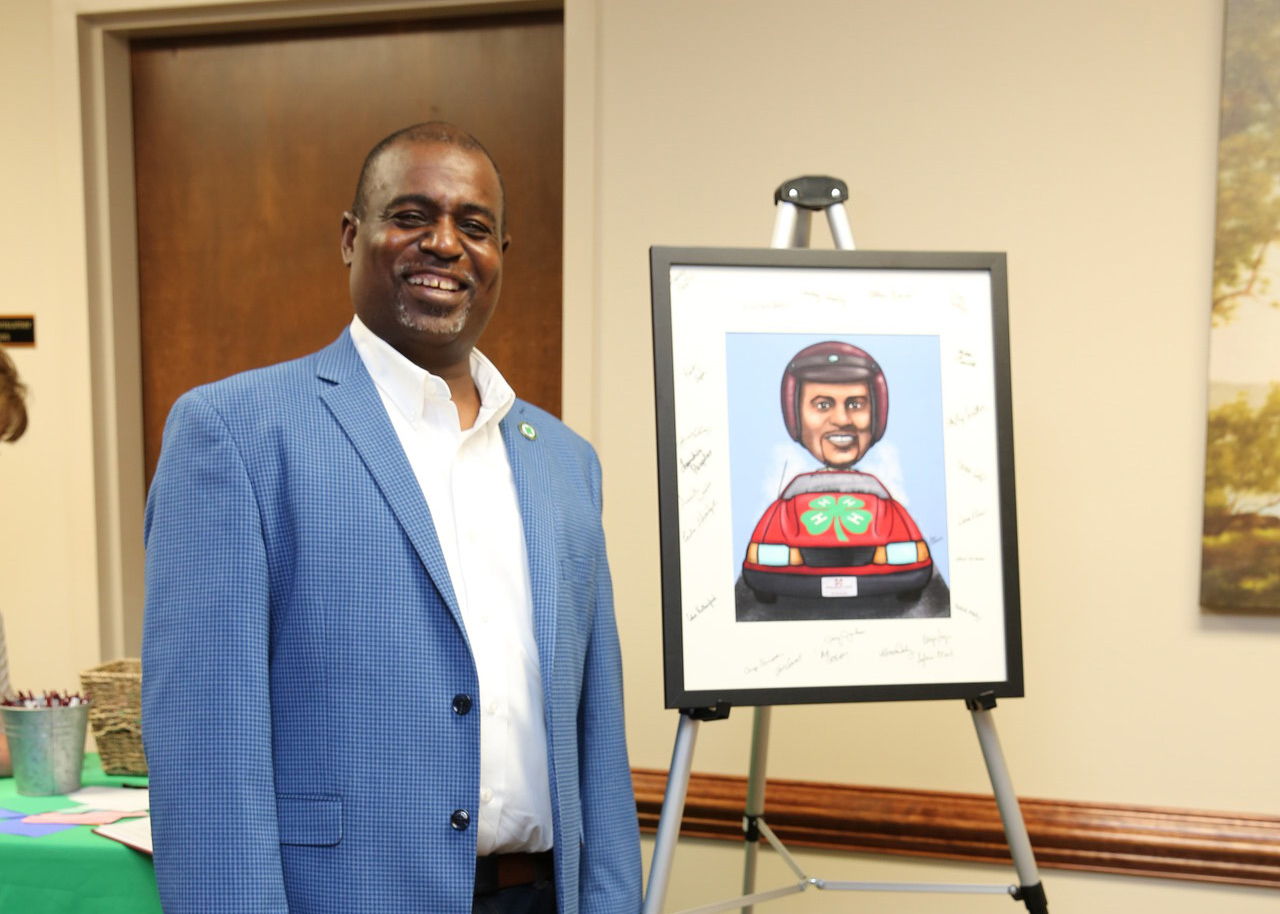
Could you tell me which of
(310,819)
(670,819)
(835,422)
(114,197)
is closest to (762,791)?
(670,819)

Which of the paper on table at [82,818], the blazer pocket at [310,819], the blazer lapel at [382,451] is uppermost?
the blazer lapel at [382,451]

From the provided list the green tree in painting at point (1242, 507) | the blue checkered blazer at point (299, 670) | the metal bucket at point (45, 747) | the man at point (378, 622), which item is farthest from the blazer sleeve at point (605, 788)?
the green tree in painting at point (1242, 507)

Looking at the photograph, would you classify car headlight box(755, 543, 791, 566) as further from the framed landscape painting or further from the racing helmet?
the framed landscape painting

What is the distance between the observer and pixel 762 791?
6.31 ft

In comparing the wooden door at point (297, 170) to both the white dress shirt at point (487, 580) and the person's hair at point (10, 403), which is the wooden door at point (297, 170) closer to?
the person's hair at point (10, 403)

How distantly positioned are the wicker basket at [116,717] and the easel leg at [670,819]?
83cm

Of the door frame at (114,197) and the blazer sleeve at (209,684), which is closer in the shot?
the blazer sleeve at (209,684)

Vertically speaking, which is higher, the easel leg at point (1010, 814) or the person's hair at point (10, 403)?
the person's hair at point (10, 403)

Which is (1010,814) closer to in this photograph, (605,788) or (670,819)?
(670,819)

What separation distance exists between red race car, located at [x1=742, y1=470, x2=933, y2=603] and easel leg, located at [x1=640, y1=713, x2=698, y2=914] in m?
0.24

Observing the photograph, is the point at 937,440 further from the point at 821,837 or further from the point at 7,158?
→ the point at 7,158

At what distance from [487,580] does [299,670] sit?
0.24m

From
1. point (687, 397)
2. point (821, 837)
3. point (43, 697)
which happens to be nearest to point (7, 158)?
point (43, 697)

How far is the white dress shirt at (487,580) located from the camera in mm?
1276
